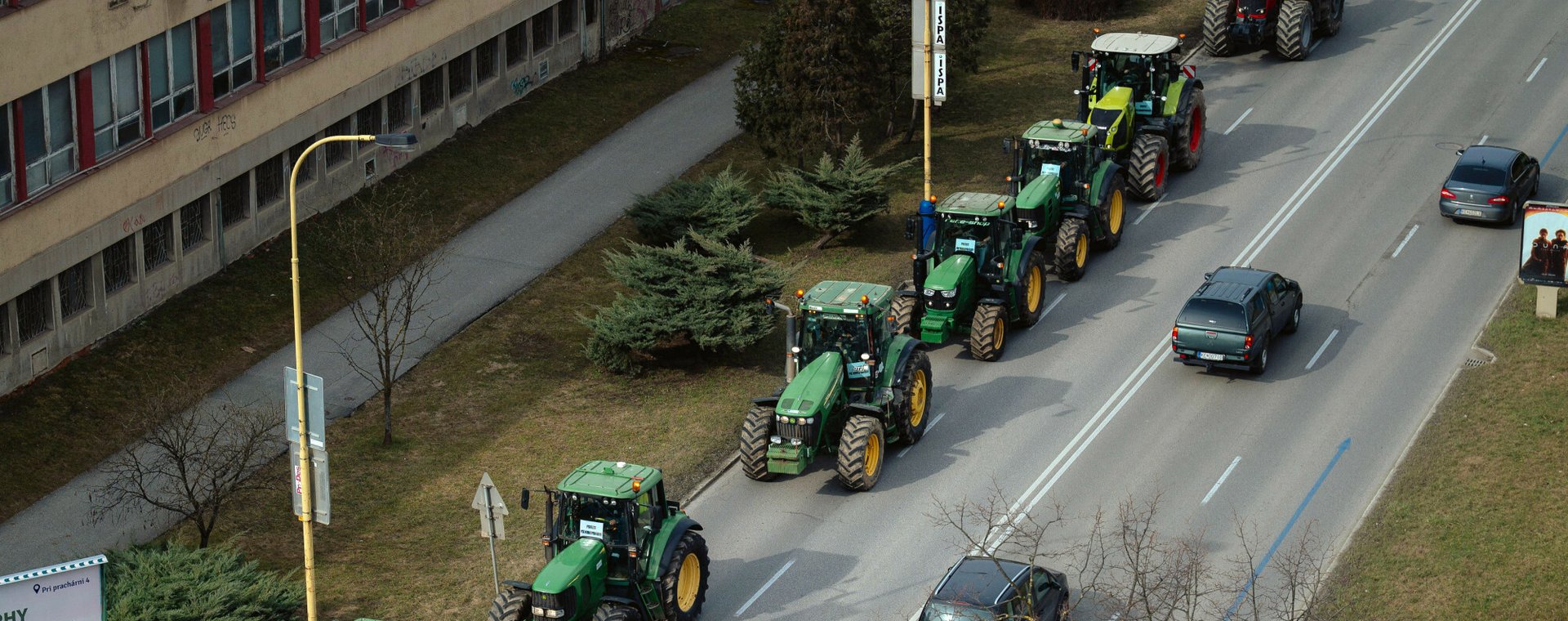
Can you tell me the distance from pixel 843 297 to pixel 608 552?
7.64 meters

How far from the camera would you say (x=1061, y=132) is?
135ft

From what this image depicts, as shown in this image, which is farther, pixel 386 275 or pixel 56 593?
pixel 386 275

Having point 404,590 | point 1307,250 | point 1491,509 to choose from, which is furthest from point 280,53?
point 1491,509

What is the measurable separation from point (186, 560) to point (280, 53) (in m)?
18.0

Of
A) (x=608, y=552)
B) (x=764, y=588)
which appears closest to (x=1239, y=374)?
(x=764, y=588)

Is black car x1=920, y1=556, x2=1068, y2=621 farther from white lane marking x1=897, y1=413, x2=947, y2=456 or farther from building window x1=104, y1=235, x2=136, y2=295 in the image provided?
building window x1=104, y1=235, x2=136, y2=295

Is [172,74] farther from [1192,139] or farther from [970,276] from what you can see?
[1192,139]

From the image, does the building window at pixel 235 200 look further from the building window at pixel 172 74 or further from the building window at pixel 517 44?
the building window at pixel 517 44

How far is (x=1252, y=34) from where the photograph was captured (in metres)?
51.5

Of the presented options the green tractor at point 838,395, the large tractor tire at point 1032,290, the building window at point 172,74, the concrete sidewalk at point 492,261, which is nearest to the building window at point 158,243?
the building window at point 172,74

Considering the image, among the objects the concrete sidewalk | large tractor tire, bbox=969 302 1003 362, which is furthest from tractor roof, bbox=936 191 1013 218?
the concrete sidewalk

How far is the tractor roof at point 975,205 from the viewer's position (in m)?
37.2

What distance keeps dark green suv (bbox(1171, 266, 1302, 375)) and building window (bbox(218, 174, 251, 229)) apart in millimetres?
19829

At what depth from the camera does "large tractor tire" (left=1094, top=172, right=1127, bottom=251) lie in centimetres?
4168
